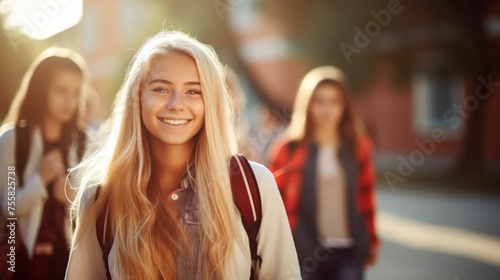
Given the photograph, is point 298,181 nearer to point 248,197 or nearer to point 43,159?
point 43,159

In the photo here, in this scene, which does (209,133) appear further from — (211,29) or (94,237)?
(211,29)

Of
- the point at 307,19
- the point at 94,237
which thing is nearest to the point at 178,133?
the point at 94,237

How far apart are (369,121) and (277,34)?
489cm

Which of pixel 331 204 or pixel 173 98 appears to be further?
pixel 331 204

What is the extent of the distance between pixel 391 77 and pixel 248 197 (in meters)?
16.0

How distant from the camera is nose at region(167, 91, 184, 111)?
2.25 metres

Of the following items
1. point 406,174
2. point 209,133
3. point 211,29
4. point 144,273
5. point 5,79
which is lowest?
point 406,174

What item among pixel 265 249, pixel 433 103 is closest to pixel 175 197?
pixel 265 249

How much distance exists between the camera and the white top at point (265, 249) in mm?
2254

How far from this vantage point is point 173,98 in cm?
227

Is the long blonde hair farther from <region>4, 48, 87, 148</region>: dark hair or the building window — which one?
the building window

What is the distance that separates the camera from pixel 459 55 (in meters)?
16.0

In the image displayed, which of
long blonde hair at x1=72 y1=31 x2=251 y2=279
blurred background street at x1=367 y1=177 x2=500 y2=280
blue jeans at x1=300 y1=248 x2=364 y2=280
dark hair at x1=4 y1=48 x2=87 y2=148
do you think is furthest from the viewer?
blurred background street at x1=367 y1=177 x2=500 y2=280

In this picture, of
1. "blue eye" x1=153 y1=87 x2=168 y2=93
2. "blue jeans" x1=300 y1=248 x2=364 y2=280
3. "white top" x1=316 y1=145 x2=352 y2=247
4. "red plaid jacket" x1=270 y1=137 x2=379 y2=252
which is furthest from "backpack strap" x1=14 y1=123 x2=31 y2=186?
"white top" x1=316 y1=145 x2=352 y2=247
